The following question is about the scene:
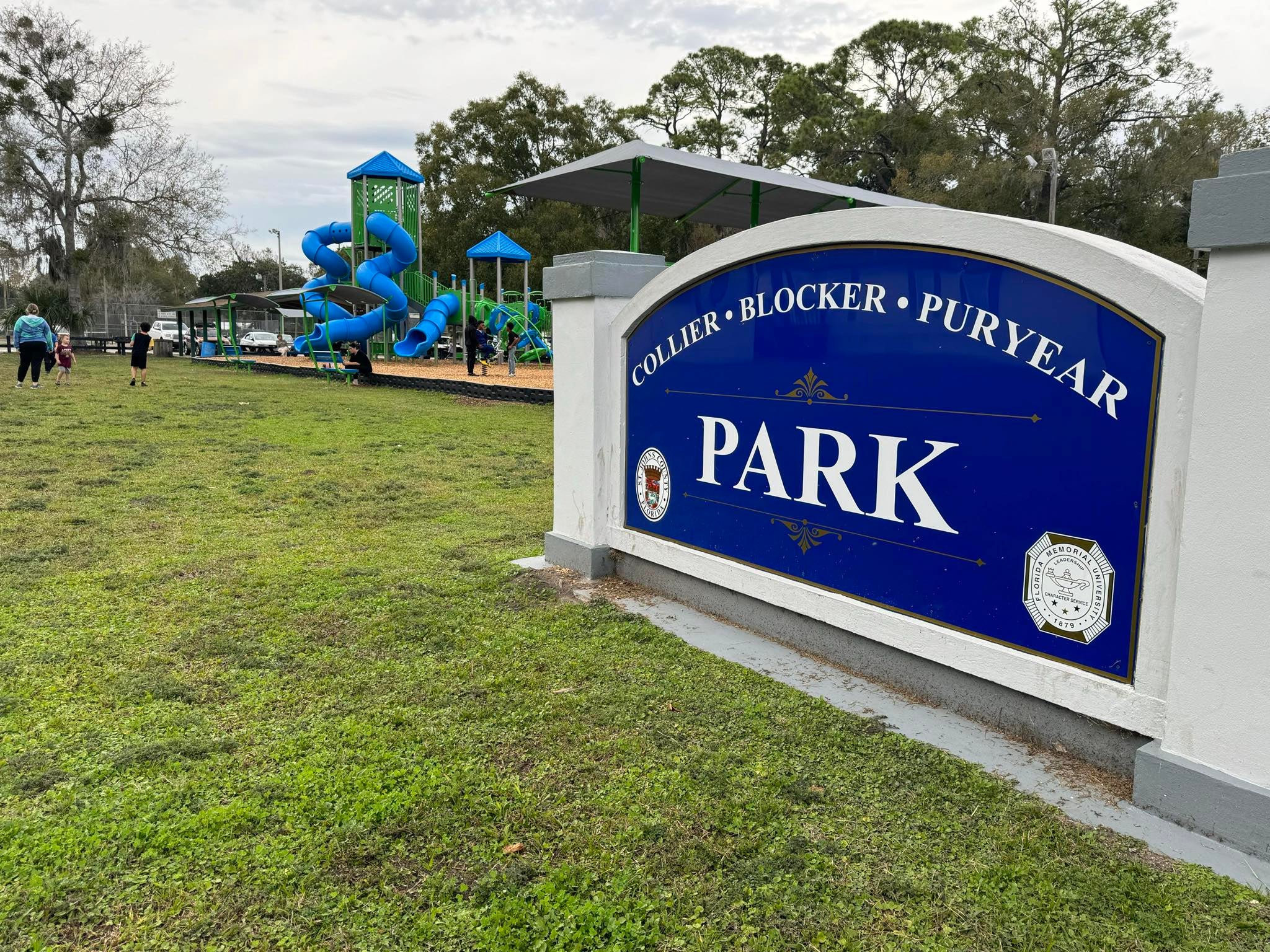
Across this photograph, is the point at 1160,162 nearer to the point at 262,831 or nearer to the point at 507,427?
the point at 507,427

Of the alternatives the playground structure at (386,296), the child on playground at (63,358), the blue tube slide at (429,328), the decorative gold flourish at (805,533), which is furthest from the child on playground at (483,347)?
the decorative gold flourish at (805,533)

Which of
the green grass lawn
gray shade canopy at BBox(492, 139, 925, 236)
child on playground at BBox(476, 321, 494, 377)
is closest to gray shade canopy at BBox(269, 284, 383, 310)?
child on playground at BBox(476, 321, 494, 377)

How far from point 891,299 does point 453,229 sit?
1667 inches

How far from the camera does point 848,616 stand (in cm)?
388

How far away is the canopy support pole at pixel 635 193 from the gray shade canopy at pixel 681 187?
0.5 inches

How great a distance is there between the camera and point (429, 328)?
28.3 meters

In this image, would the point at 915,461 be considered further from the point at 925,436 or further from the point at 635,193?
the point at 635,193

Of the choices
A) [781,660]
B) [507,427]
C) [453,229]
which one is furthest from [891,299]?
A: [453,229]

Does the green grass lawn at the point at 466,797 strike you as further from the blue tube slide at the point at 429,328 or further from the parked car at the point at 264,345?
the parked car at the point at 264,345

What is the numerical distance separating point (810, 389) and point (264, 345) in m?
40.7

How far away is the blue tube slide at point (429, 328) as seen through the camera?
2848 centimetres

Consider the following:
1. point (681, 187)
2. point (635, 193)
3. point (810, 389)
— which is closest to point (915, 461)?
point (810, 389)

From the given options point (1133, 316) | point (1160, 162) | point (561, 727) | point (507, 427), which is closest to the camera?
point (1133, 316)

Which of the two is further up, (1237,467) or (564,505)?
(1237,467)
